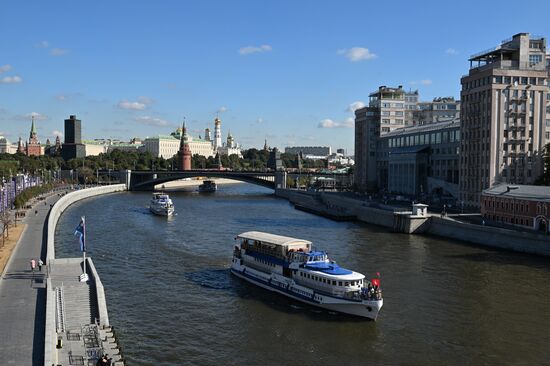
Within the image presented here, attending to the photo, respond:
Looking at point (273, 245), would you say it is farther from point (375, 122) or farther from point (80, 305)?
point (375, 122)

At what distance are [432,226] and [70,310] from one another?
186ft

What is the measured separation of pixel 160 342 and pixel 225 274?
18724mm

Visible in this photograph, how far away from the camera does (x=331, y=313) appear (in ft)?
134

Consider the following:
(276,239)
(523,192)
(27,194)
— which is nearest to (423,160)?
(523,192)

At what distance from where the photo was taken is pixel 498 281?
50.4 m

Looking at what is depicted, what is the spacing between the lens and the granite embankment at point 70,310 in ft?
92.5

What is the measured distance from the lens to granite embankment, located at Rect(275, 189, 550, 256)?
6397 centimetres

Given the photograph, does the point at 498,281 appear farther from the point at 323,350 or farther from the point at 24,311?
the point at 24,311

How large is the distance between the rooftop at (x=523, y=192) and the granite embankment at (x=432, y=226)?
240 inches

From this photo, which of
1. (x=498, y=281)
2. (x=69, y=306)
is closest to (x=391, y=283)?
(x=498, y=281)

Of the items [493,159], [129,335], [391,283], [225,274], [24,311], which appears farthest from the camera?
[493,159]

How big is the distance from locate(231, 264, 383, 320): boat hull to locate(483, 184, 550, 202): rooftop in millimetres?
38256

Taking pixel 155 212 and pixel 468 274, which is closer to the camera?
pixel 468 274

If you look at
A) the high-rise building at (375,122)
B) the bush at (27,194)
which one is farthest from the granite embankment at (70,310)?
the high-rise building at (375,122)
